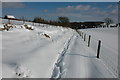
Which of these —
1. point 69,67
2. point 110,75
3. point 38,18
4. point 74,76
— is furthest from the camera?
point 38,18

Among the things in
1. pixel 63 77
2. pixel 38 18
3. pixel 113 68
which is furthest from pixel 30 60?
pixel 38 18

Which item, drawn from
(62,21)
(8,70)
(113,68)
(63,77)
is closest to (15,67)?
(8,70)

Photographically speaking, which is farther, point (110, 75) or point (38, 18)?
point (38, 18)

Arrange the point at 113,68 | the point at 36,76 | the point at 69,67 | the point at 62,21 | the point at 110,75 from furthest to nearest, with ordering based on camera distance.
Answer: the point at 62,21
the point at 113,68
the point at 69,67
the point at 110,75
the point at 36,76

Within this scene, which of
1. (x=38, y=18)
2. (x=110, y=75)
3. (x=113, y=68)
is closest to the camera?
(x=110, y=75)

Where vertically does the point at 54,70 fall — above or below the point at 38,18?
below

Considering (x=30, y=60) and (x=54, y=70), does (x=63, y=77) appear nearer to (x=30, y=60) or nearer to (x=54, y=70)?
(x=54, y=70)

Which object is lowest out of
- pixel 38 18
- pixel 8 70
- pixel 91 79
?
pixel 91 79

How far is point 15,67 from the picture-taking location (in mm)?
3910

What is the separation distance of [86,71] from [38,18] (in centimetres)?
5359

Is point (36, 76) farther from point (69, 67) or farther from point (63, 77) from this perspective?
point (69, 67)

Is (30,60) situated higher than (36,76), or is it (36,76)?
(30,60)

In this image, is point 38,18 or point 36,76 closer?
point 36,76

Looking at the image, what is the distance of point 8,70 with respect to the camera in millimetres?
3732
